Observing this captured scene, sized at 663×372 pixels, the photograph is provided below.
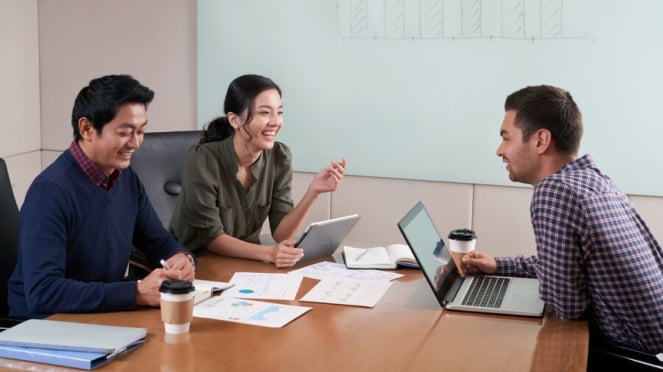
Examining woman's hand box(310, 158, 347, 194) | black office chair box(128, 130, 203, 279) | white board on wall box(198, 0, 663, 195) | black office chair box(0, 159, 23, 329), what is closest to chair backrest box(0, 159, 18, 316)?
black office chair box(0, 159, 23, 329)

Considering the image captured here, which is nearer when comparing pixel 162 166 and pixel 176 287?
pixel 176 287

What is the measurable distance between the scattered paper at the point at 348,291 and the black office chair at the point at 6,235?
0.82 m

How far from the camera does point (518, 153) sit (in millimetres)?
2477

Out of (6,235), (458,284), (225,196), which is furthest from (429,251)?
(6,235)

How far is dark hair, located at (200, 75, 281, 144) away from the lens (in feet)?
10.2

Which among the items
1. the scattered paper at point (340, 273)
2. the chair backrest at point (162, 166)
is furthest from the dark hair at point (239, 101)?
the scattered paper at point (340, 273)

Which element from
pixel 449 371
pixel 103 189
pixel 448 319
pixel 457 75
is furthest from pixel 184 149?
pixel 449 371

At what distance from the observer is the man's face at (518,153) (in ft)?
8.07

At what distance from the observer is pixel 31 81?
4.59 m

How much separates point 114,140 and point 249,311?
0.58m

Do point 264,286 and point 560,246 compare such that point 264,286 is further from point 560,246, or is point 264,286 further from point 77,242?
point 560,246

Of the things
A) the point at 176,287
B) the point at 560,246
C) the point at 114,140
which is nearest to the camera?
the point at 176,287

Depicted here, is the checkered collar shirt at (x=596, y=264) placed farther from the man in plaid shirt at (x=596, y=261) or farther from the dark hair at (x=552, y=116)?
the dark hair at (x=552, y=116)

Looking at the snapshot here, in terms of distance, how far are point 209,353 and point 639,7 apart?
8.13 feet
